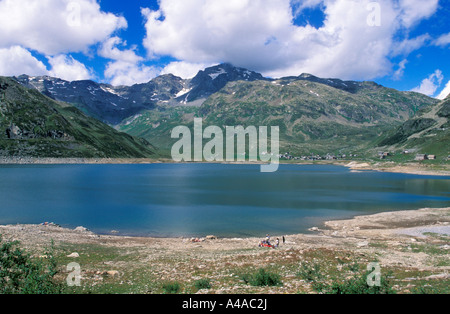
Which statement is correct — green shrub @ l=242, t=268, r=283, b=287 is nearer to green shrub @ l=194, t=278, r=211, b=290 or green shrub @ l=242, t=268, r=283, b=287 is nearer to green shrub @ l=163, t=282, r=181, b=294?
green shrub @ l=194, t=278, r=211, b=290

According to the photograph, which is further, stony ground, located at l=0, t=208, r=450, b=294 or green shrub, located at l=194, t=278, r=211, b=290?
stony ground, located at l=0, t=208, r=450, b=294

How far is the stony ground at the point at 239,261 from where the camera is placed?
1985cm

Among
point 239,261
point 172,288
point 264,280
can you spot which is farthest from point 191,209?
point 264,280

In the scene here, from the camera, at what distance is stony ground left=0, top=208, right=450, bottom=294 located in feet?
65.1

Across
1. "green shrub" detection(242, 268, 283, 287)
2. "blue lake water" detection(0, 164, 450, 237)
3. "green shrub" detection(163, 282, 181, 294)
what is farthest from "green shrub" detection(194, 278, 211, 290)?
"blue lake water" detection(0, 164, 450, 237)

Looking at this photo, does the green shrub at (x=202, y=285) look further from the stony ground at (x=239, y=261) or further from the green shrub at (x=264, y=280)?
the green shrub at (x=264, y=280)

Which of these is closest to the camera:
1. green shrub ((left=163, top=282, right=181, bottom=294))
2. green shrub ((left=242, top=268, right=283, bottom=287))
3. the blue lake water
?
green shrub ((left=163, top=282, right=181, bottom=294))

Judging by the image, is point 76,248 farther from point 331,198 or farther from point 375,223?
point 331,198

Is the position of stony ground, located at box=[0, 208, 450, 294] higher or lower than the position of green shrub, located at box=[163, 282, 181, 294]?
lower

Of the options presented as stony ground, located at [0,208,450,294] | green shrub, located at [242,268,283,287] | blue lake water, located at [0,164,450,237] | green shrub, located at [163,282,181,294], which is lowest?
blue lake water, located at [0,164,450,237]

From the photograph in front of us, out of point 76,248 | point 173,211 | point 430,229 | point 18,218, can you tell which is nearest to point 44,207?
point 18,218

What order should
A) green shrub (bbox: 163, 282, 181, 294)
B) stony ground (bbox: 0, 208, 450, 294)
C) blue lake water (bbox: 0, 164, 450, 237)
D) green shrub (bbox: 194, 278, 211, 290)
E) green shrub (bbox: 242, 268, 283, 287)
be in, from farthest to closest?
blue lake water (bbox: 0, 164, 450, 237) → stony ground (bbox: 0, 208, 450, 294) → green shrub (bbox: 194, 278, 211, 290) → green shrub (bbox: 242, 268, 283, 287) → green shrub (bbox: 163, 282, 181, 294)

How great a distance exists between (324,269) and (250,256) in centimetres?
816

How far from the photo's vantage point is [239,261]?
2805cm
